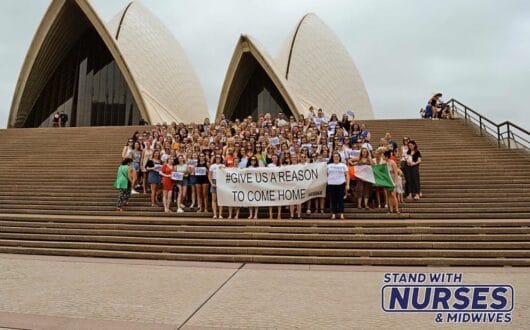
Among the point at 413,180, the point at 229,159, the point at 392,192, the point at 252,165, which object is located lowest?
the point at 392,192

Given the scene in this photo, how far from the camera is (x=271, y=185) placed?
8.32m

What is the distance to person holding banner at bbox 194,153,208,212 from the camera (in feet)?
28.8

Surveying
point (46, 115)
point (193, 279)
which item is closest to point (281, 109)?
point (46, 115)

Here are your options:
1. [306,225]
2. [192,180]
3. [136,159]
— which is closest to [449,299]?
[306,225]

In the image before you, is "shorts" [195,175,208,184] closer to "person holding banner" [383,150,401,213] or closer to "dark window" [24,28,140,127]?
"person holding banner" [383,150,401,213]

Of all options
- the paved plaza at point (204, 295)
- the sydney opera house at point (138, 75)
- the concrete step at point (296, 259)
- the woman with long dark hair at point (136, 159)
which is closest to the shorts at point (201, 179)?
the woman with long dark hair at point (136, 159)

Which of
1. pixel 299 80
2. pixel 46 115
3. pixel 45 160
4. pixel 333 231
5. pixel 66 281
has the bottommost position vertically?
pixel 66 281

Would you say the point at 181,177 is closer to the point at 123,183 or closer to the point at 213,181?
the point at 213,181

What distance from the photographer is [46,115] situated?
2745 centimetres

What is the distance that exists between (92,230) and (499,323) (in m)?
6.80

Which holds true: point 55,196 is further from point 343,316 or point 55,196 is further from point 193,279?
point 343,316

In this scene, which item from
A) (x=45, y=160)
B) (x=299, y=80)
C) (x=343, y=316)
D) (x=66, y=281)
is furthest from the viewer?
(x=299, y=80)

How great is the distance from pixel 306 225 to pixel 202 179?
271 centimetres

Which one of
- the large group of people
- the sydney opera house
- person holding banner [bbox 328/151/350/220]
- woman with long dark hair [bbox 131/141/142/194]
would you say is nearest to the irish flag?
person holding banner [bbox 328/151/350/220]
